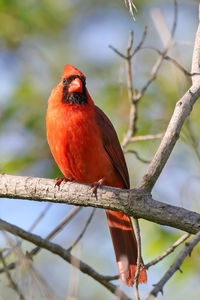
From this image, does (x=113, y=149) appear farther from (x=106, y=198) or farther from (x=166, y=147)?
(x=166, y=147)

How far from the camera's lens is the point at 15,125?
5.40m

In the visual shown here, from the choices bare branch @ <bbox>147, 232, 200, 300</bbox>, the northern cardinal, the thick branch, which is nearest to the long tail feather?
the northern cardinal

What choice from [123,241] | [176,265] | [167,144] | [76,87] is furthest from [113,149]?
[176,265]

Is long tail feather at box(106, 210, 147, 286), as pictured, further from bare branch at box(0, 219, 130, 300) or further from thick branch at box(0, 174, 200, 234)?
thick branch at box(0, 174, 200, 234)

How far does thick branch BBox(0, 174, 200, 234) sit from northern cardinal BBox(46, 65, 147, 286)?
23.8 inches

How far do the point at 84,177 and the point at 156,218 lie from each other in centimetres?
125

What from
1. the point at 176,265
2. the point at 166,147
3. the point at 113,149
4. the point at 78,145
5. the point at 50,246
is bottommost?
the point at 50,246

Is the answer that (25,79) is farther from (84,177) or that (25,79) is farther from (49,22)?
(84,177)

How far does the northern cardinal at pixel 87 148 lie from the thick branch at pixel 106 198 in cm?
60

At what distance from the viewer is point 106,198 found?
10.9ft

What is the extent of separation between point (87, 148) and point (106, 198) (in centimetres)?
85

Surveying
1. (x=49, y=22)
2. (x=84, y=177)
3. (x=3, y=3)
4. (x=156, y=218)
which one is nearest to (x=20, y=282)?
(x=156, y=218)

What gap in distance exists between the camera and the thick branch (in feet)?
9.86

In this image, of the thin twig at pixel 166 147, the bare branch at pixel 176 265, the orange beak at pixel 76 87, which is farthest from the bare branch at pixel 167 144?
the orange beak at pixel 76 87
